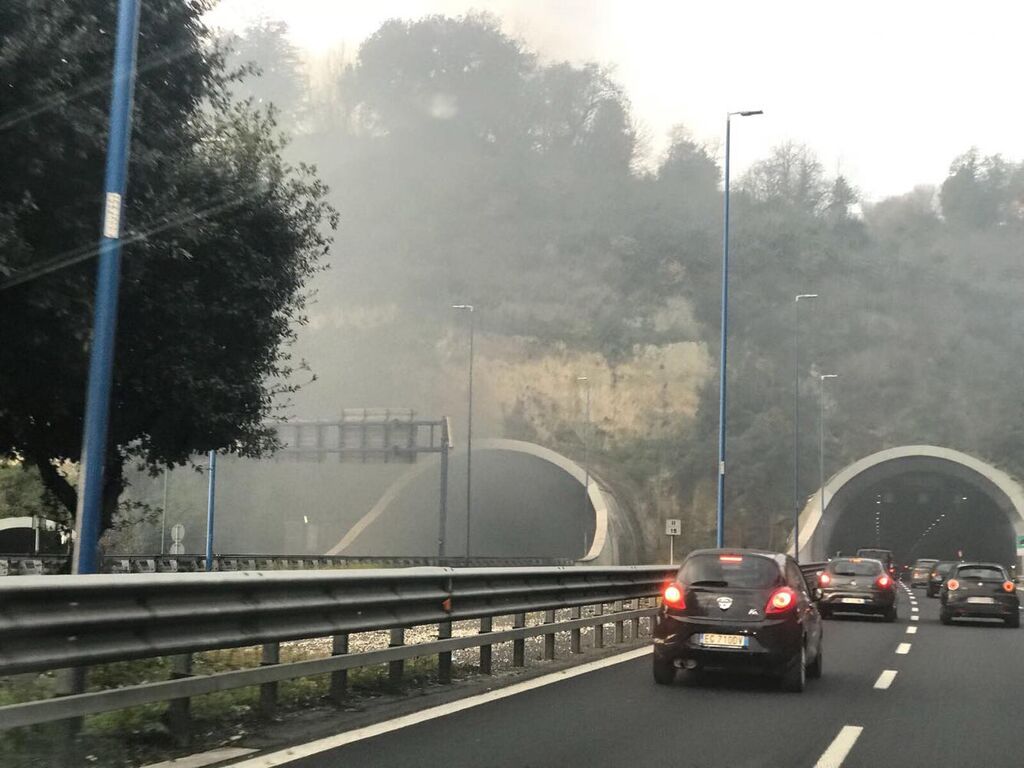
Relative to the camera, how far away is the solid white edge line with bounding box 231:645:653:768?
720 centimetres

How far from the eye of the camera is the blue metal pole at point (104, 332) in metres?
9.48

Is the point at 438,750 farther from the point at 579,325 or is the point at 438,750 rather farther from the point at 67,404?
the point at 579,325

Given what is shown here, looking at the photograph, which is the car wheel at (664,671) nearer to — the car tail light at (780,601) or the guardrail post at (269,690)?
the car tail light at (780,601)

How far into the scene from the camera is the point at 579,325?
101 m

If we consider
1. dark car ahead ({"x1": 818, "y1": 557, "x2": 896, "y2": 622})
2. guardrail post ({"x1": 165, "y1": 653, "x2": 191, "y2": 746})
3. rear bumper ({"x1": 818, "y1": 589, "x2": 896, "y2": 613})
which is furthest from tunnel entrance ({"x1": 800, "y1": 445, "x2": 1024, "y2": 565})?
guardrail post ({"x1": 165, "y1": 653, "x2": 191, "y2": 746})

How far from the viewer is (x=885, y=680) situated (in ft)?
44.0

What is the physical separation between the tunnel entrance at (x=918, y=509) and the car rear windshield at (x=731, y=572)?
50969 mm

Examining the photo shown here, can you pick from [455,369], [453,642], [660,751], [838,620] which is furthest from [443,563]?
[455,369]

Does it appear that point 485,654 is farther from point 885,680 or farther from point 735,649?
point 885,680

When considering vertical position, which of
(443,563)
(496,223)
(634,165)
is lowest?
(443,563)

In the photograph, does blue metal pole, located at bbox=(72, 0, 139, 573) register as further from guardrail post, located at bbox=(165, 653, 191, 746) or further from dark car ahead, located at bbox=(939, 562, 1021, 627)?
dark car ahead, located at bbox=(939, 562, 1021, 627)

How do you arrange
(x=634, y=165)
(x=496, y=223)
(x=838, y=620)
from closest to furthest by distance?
(x=838, y=620), (x=496, y=223), (x=634, y=165)

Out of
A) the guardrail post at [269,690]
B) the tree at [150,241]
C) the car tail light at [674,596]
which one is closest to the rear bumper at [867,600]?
the tree at [150,241]

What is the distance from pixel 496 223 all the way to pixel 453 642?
376 ft
